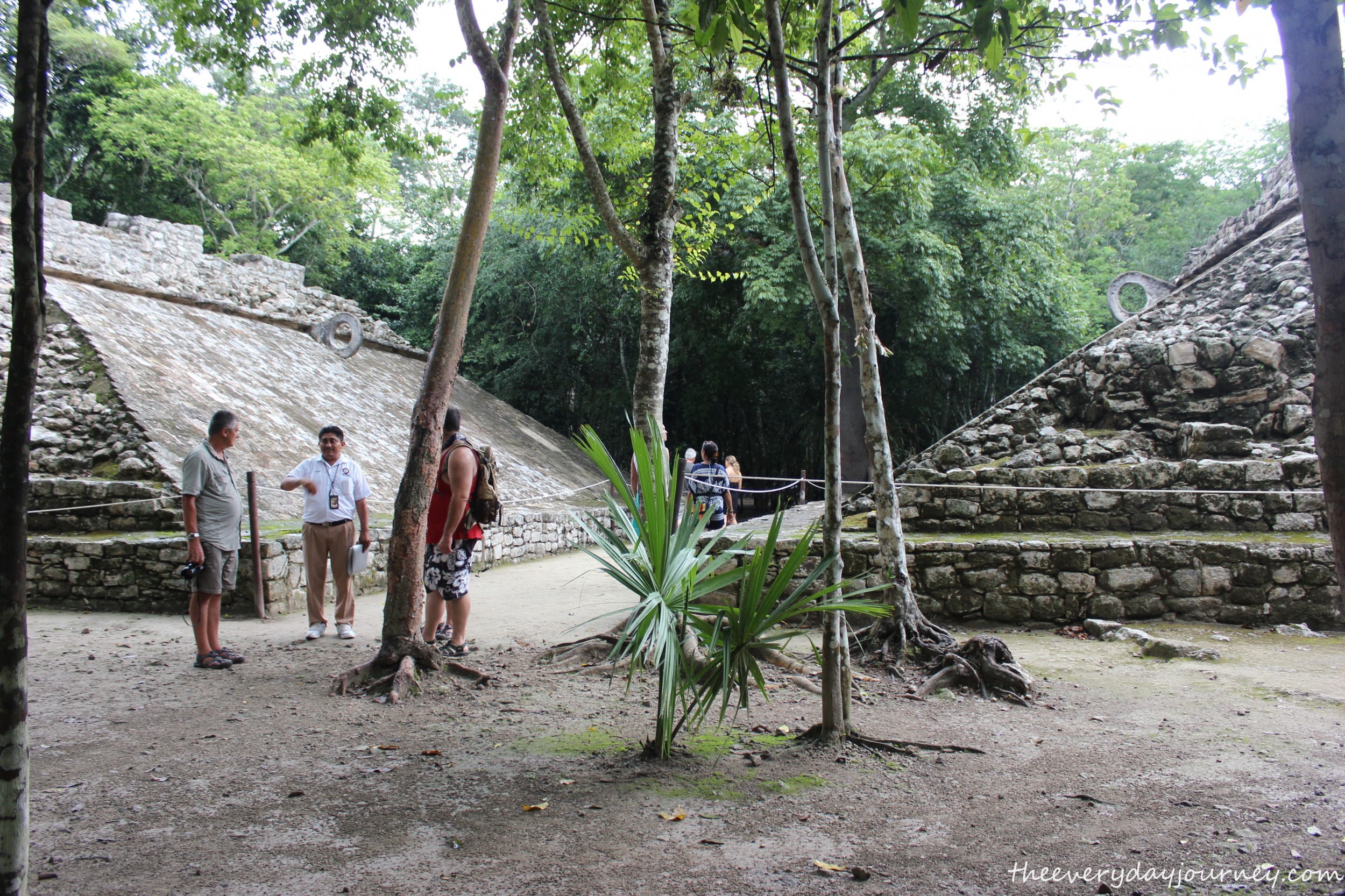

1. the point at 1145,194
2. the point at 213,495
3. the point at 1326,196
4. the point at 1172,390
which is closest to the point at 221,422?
the point at 213,495

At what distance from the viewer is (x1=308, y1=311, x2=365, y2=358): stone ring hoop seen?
14992mm

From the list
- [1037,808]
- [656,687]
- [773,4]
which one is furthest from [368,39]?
[1037,808]

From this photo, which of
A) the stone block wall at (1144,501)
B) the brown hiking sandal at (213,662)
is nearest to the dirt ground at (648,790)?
the brown hiking sandal at (213,662)

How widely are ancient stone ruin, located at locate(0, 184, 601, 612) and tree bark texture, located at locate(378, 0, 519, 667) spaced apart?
288 centimetres

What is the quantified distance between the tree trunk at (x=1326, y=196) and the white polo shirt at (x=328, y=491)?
5.75 metres

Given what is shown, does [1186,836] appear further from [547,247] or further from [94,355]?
[547,247]

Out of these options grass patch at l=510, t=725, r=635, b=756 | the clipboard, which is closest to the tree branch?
the clipboard

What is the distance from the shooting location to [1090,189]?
26766mm

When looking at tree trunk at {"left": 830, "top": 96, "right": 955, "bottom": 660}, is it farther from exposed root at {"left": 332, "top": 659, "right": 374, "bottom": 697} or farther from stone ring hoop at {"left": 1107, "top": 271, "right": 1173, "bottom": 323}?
stone ring hoop at {"left": 1107, "top": 271, "right": 1173, "bottom": 323}

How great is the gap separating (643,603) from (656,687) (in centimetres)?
203

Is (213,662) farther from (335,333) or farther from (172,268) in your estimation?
(335,333)

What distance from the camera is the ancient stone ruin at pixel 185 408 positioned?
7332 millimetres

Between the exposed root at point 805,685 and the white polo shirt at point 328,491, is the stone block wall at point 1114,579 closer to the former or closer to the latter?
the exposed root at point 805,685

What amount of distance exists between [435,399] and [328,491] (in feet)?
5.51
